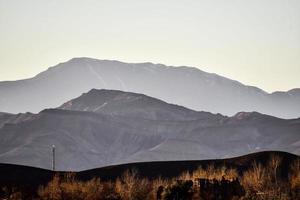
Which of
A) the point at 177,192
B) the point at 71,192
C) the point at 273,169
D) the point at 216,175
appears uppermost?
the point at 273,169

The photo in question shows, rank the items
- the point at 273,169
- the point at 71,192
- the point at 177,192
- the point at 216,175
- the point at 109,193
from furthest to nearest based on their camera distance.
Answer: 1. the point at 273,169
2. the point at 216,175
3. the point at 109,193
4. the point at 71,192
5. the point at 177,192

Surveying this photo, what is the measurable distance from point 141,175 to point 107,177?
1007 centimetres

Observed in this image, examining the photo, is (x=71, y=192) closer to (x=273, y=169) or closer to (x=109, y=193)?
(x=109, y=193)

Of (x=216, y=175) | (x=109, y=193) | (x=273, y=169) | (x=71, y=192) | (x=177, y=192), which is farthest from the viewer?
(x=273, y=169)

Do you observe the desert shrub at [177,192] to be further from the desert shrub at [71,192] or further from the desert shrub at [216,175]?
the desert shrub at [71,192]

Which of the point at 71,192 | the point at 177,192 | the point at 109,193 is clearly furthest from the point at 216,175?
the point at 177,192

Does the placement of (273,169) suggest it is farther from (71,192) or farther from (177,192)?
(177,192)

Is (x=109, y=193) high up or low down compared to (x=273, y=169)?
down

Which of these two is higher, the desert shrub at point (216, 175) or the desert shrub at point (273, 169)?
the desert shrub at point (273, 169)

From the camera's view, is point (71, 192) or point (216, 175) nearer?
point (71, 192)

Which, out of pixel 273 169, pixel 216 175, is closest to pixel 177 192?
pixel 216 175

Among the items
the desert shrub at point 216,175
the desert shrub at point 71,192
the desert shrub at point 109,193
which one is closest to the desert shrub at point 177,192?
the desert shrub at point 109,193

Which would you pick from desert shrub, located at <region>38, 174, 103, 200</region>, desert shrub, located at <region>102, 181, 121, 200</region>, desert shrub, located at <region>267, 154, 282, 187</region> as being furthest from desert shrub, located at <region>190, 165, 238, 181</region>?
desert shrub, located at <region>38, 174, 103, 200</region>

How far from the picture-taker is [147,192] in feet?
456
